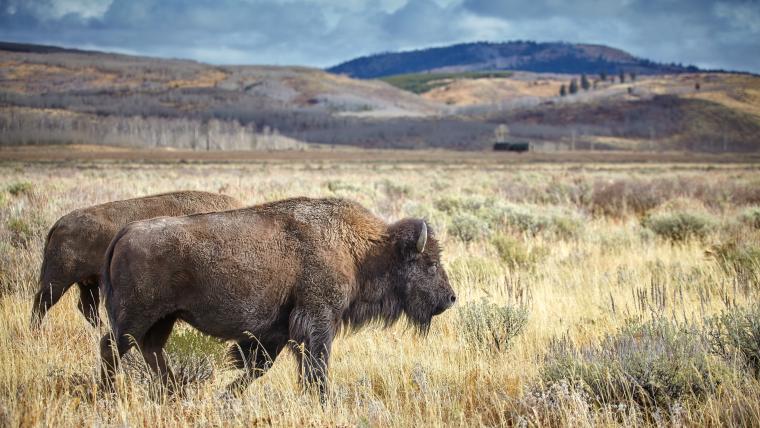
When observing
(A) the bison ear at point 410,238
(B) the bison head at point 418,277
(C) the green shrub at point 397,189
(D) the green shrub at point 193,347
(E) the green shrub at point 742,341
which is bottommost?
(C) the green shrub at point 397,189

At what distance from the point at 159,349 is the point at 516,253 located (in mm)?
6194

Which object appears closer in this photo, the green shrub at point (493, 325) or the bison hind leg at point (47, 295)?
the green shrub at point (493, 325)

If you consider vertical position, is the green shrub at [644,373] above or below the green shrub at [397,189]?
above

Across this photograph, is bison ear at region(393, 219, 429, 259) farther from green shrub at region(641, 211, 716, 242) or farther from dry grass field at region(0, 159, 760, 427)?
green shrub at region(641, 211, 716, 242)

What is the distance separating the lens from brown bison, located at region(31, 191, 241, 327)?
651 centimetres

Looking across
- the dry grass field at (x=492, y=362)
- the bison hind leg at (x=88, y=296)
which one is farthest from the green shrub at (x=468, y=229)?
the bison hind leg at (x=88, y=296)

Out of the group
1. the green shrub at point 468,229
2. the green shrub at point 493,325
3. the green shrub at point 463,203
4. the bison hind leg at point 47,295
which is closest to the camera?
the green shrub at point 493,325

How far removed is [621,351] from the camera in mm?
4789

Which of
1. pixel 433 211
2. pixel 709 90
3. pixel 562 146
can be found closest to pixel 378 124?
pixel 562 146

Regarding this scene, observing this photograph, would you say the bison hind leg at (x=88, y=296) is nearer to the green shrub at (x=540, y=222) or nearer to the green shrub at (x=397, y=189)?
the green shrub at (x=540, y=222)

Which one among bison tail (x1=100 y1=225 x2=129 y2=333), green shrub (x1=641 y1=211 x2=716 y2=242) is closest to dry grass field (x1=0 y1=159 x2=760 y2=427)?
bison tail (x1=100 y1=225 x2=129 y2=333)

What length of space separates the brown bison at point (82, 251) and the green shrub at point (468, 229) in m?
6.00

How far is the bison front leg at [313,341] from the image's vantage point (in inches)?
185

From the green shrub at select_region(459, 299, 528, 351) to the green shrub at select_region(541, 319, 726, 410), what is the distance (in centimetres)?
111
